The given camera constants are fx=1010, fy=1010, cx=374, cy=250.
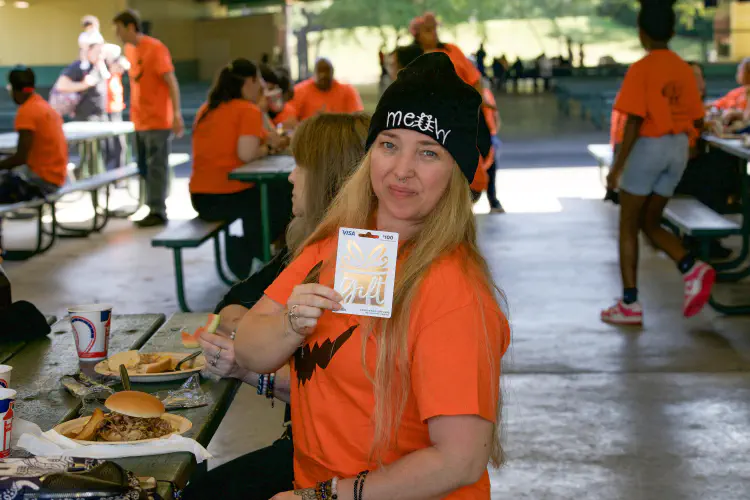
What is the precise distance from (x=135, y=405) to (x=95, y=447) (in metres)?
0.15

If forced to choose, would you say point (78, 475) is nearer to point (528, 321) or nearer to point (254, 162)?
point (528, 321)

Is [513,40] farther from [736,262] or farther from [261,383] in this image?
[261,383]

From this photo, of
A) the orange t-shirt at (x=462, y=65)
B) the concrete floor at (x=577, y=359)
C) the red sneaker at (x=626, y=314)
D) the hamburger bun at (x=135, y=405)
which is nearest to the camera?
the hamburger bun at (x=135, y=405)

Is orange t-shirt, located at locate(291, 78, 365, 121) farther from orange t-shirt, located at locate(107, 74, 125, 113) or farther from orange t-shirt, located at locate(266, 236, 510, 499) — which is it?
orange t-shirt, located at locate(266, 236, 510, 499)

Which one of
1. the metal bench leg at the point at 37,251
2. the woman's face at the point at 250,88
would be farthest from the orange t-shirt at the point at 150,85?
the woman's face at the point at 250,88

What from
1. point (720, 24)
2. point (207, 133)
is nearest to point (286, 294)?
point (207, 133)

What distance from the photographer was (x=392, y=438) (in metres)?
1.86

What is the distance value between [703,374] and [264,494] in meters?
3.17

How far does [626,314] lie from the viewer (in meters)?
5.85

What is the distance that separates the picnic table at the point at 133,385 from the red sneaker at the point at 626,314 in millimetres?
3352

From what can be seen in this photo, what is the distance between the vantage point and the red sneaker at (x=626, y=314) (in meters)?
5.84

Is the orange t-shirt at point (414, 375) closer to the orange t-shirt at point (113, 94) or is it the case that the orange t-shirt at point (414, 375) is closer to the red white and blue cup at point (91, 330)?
the red white and blue cup at point (91, 330)

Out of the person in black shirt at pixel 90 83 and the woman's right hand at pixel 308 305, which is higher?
the person in black shirt at pixel 90 83

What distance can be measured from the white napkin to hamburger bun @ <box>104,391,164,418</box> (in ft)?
0.34
